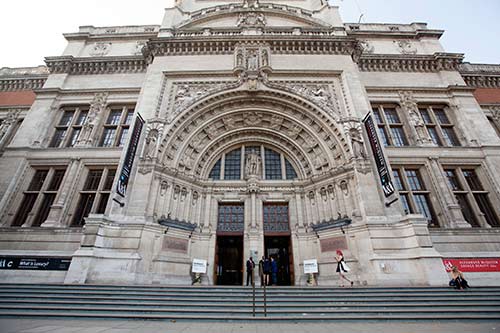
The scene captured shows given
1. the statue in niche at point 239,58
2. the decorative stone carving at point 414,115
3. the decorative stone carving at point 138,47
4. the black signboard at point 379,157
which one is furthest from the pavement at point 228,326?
the decorative stone carving at point 138,47

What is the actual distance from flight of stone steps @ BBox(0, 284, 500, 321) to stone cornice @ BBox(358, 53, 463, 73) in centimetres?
1658

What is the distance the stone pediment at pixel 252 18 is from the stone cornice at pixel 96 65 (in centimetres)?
560

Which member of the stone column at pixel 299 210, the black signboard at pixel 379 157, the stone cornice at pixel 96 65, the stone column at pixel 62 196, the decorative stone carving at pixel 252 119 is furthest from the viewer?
the stone cornice at pixel 96 65

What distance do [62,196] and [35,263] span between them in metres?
3.95

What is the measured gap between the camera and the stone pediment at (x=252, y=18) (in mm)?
19766

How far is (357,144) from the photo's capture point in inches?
507

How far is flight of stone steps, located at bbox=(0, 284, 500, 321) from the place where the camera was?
5895 millimetres

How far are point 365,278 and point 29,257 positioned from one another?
17261mm

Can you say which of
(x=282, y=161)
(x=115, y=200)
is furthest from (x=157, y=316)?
(x=282, y=161)

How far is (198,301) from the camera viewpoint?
713cm

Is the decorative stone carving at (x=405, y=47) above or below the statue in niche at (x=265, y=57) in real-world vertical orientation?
above

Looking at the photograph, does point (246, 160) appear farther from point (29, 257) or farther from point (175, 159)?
point (29, 257)

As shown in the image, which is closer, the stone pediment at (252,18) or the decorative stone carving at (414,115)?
the decorative stone carving at (414,115)

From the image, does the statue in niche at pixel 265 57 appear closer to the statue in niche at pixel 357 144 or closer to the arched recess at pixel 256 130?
the arched recess at pixel 256 130
